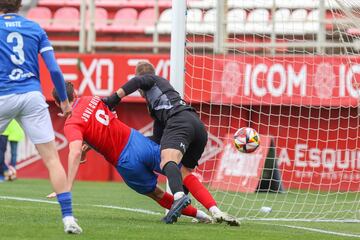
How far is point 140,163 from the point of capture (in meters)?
9.51

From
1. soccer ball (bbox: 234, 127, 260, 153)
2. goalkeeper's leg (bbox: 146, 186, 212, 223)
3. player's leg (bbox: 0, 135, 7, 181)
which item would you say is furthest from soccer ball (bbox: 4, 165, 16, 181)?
goalkeeper's leg (bbox: 146, 186, 212, 223)

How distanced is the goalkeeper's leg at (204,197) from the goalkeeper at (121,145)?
15cm

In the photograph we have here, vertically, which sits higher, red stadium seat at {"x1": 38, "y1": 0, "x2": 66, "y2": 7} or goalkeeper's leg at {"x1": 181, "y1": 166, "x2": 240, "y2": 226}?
red stadium seat at {"x1": 38, "y1": 0, "x2": 66, "y2": 7}

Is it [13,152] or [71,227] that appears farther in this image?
[13,152]

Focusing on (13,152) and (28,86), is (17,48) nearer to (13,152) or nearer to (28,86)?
(28,86)

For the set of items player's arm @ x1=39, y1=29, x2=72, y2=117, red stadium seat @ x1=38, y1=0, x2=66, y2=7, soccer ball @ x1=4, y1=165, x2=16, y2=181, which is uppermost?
player's arm @ x1=39, y1=29, x2=72, y2=117

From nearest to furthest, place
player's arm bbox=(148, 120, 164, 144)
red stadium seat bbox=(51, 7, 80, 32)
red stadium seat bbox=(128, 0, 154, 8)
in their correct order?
player's arm bbox=(148, 120, 164, 144)
red stadium seat bbox=(51, 7, 80, 32)
red stadium seat bbox=(128, 0, 154, 8)

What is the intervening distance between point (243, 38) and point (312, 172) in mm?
2917

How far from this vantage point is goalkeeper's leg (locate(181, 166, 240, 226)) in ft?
29.9

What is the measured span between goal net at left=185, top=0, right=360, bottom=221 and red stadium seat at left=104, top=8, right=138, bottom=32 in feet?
12.4

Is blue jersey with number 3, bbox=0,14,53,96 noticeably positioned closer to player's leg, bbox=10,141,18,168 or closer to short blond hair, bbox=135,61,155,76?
short blond hair, bbox=135,61,155,76

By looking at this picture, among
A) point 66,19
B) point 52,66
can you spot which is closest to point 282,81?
point 66,19

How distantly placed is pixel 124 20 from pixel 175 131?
12007 millimetres

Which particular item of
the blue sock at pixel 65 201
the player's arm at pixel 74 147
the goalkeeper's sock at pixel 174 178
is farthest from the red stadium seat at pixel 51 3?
the blue sock at pixel 65 201
